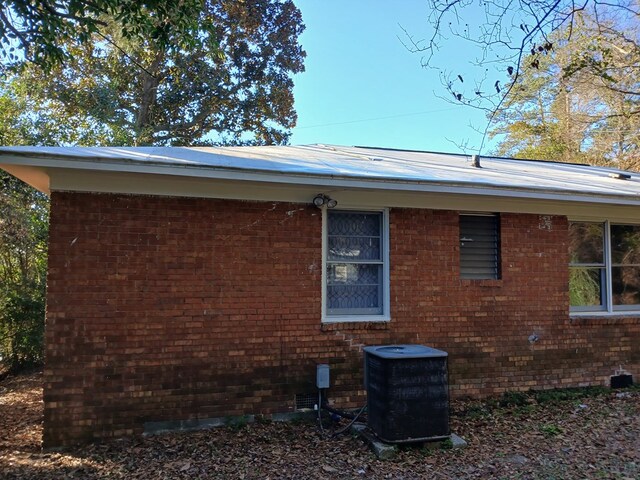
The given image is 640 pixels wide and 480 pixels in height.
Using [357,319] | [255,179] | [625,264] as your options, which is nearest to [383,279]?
[357,319]

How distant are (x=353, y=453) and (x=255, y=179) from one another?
121 inches

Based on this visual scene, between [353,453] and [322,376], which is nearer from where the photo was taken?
[353,453]

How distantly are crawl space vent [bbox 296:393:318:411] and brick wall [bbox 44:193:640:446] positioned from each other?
10cm

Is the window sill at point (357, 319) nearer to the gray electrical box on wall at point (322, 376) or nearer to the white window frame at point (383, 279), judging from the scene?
the white window frame at point (383, 279)

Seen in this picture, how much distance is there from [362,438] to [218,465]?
1.55 meters

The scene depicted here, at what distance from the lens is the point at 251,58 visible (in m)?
18.0

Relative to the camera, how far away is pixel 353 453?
15.9ft

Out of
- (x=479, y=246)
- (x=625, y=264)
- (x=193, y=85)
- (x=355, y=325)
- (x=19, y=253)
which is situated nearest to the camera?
(x=355, y=325)

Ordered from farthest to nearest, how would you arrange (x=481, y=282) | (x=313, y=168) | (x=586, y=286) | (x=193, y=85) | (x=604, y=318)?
(x=193, y=85), (x=586, y=286), (x=604, y=318), (x=481, y=282), (x=313, y=168)

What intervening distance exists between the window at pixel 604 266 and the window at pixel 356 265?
3.13 m

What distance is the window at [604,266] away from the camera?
288 inches

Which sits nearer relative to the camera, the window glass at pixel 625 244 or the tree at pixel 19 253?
the window glass at pixel 625 244

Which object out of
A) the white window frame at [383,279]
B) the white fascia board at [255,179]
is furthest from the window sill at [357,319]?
the white fascia board at [255,179]

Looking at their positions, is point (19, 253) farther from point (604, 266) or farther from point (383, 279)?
point (604, 266)
